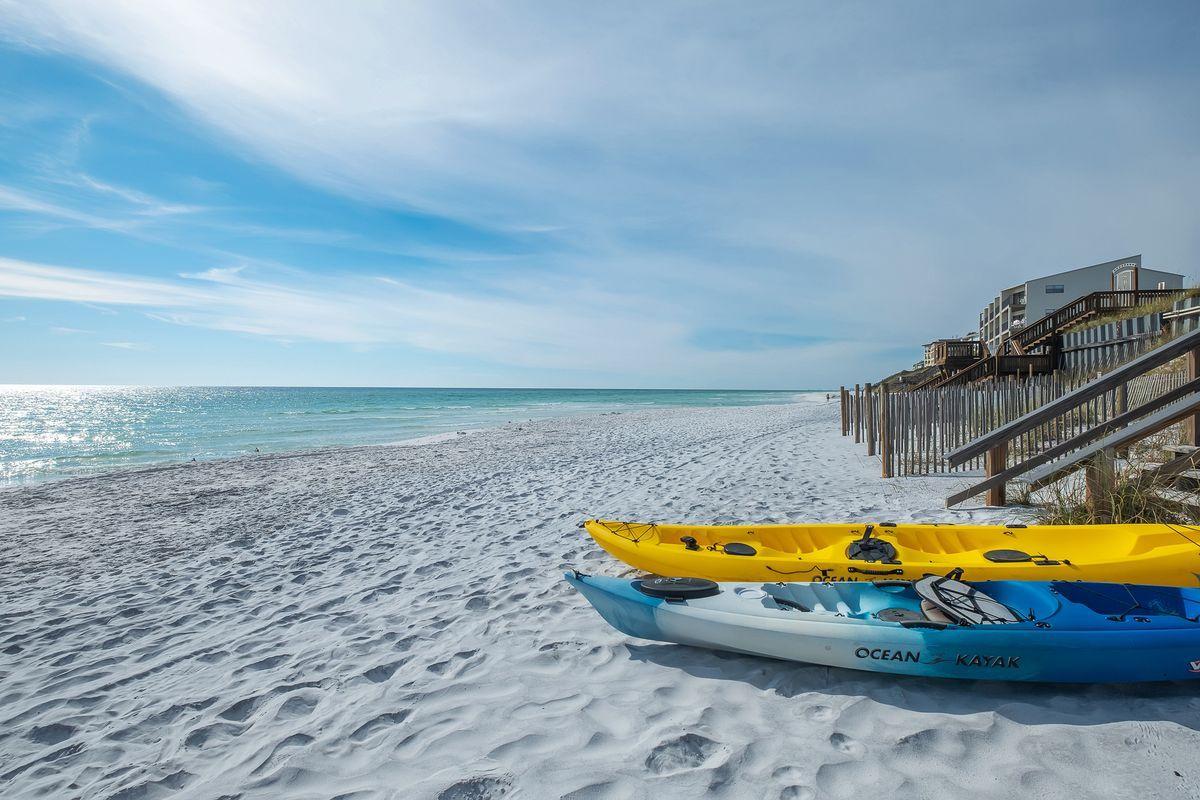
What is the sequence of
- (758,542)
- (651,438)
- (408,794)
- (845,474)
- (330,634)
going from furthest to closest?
(651,438), (845,474), (758,542), (330,634), (408,794)

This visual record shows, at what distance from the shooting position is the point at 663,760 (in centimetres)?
239

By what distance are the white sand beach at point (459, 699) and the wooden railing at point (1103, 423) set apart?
1.92 feet

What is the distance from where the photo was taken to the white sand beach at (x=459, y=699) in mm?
2289

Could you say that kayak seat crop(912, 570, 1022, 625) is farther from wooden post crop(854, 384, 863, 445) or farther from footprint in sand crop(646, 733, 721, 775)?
wooden post crop(854, 384, 863, 445)

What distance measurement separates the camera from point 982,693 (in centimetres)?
274

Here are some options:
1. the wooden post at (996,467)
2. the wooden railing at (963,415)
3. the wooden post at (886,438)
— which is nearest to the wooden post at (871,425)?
the wooden railing at (963,415)

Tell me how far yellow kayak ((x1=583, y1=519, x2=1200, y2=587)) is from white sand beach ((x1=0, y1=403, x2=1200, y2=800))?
0.65 meters

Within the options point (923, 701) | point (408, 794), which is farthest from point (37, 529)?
point (923, 701)

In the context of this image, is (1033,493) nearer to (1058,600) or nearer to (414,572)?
(1058,600)

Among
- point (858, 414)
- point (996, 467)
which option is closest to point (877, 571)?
point (996, 467)

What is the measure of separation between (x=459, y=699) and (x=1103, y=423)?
20.1 ft

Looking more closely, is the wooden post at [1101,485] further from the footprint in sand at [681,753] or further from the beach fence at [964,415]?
the footprint in sand at [681,753]

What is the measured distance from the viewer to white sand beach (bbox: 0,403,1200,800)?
90.1 inches

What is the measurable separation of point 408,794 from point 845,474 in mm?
8084
